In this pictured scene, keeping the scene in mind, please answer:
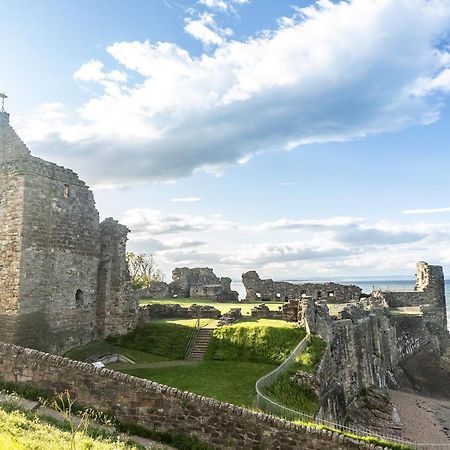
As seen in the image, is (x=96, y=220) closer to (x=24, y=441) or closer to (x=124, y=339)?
(x=124, y=339)

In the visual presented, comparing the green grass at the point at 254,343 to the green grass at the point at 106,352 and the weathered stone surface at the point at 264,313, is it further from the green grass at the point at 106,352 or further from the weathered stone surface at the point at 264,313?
the weathered stone surface at the point at 264,313

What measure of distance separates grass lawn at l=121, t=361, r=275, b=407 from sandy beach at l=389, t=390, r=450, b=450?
9.99m

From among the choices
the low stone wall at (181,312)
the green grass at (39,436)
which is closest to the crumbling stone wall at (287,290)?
the low stone wall at (181,312)

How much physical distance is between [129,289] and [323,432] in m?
16.0

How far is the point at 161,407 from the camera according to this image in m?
15.6

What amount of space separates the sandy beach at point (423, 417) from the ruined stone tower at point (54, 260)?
18.1 metres

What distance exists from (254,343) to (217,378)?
416 cm

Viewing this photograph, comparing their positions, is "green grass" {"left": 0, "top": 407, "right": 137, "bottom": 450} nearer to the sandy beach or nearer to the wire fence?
the wire fence

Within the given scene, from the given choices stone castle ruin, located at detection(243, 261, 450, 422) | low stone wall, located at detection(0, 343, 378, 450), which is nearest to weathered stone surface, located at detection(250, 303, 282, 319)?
stone castle ruin, located at detection(243, 261, 450, 422)

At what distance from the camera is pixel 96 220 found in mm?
26438

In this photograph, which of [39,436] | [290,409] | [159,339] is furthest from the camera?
[159,339]

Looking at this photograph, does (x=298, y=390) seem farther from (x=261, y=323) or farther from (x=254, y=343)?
(x=261, y=323)

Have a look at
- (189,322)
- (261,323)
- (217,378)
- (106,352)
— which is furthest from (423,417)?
(106,352)

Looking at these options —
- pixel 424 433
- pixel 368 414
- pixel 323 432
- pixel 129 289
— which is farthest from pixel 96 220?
pixel 424 433
